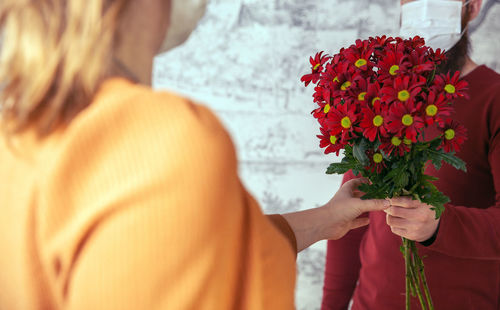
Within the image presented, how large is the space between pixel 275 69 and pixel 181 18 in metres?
1.33

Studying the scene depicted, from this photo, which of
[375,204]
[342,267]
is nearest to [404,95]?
[375,204]

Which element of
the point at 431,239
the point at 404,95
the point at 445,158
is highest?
the point at 404,95

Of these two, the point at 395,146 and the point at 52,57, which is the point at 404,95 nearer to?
the point at 395,146

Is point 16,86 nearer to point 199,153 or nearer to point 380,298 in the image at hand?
point 199,153

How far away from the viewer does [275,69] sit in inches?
71.9

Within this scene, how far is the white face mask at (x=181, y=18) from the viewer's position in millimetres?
525

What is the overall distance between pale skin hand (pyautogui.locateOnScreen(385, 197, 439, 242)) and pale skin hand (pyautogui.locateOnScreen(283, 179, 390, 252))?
0.11 ft

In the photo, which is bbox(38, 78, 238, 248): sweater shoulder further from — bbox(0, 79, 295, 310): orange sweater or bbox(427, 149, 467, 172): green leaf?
bbox(427, 149, 467, 172): green leaf

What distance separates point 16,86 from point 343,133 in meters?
0.54

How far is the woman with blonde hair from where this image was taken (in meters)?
0.40

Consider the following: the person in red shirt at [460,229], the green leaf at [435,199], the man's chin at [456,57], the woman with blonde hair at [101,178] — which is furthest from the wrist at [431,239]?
the woman with blonde hair at [101,178]

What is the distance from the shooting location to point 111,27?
1.46 ft

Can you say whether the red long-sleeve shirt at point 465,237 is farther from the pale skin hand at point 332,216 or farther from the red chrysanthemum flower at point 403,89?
the red chrysanthemum flower at point 403,89

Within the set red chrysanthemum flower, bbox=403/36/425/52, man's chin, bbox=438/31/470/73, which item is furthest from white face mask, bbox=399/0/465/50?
red chrysanthemum flower, bbox=403/36/425/52
